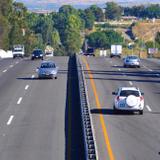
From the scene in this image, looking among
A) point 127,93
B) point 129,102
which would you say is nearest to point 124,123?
point 129,102

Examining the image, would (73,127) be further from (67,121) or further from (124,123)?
(124,123)

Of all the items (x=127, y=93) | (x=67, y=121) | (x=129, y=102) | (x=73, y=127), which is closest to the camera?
(x=73, y=127)

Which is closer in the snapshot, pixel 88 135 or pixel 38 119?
pixel 88 135

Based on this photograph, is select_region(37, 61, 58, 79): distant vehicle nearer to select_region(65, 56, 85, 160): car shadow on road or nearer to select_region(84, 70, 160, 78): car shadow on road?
select_region(65, 56, 85, 160): car shadow on road

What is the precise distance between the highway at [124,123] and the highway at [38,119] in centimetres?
116

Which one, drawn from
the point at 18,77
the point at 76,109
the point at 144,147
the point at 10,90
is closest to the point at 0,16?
the point at 18,77

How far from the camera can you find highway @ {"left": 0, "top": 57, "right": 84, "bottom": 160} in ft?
109

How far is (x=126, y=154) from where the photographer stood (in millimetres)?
32125

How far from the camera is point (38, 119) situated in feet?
146

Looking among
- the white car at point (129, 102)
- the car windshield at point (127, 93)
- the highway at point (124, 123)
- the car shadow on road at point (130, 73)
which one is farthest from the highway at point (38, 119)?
the car shadow on road at point (130, 73)

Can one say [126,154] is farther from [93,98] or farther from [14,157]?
[93,98]

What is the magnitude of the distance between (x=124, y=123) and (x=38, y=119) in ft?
15.9

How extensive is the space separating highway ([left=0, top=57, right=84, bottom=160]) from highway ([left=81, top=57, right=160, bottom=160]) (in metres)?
1.16

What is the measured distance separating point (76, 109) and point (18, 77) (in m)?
27.6
